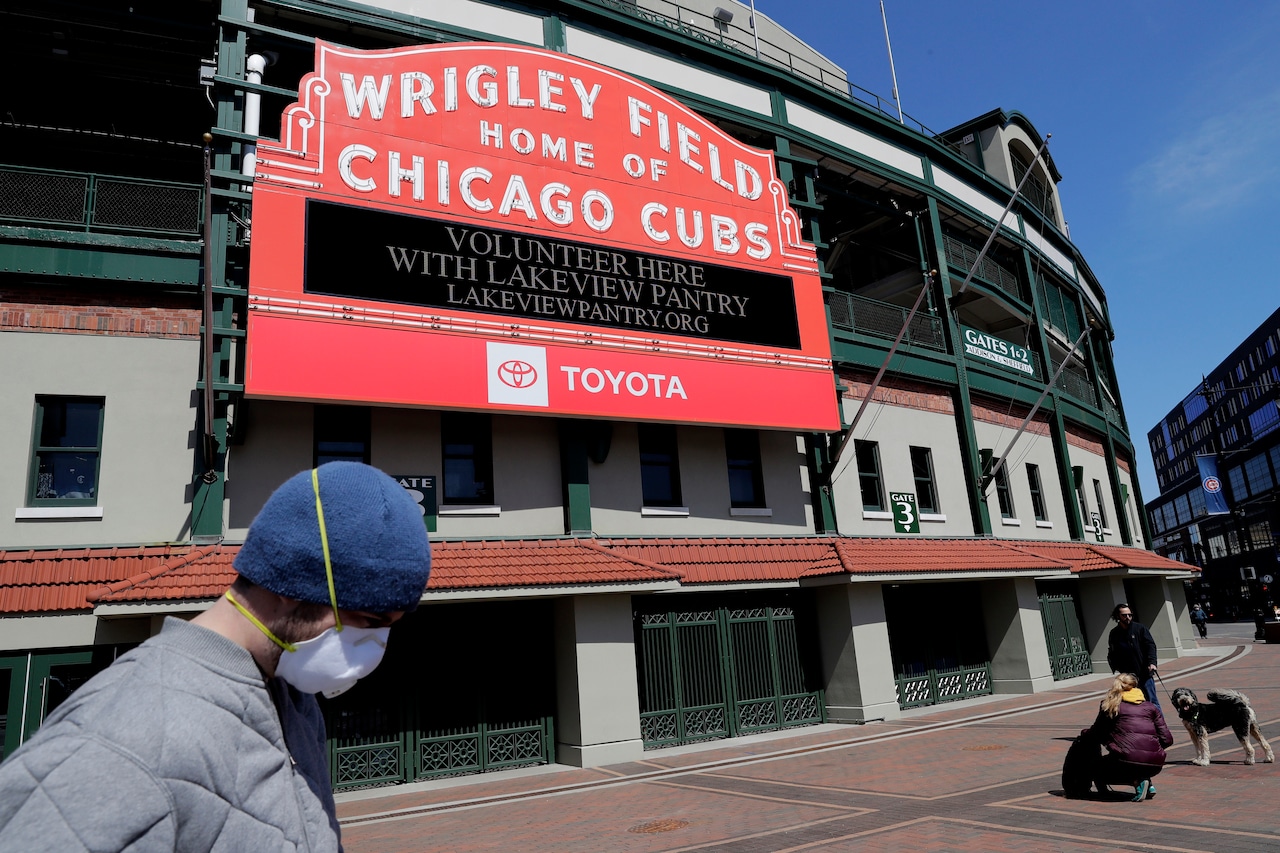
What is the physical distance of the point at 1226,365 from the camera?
269 ft

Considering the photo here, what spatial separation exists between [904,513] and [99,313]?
16.9 meters

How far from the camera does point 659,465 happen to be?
1692 cm

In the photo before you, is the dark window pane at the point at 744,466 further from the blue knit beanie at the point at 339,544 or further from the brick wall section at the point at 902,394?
the blue knit beanie at the point at 339,544

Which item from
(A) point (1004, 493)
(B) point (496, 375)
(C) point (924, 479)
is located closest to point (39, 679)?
(B) point (496, 375)

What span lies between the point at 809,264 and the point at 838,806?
12397mm

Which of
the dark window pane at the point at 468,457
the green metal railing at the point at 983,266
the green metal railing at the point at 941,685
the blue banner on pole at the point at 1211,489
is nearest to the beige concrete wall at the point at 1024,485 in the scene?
the green metal railing at the point at 941,685

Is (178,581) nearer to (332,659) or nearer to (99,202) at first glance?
(99,202)

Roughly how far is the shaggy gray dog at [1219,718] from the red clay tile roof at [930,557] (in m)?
6.53

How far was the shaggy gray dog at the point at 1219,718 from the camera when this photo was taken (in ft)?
31.9

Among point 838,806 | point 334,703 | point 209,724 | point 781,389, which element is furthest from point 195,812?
point 781,389

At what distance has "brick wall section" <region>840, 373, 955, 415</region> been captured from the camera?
19.8 m

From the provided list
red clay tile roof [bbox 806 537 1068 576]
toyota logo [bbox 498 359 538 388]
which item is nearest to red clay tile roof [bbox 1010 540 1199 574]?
red clay tile roof [bbox 806 537 1068 576]

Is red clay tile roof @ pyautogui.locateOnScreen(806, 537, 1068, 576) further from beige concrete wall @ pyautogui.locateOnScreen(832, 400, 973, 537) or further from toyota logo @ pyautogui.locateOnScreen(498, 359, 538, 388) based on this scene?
toyota logo @ pyautogui.locateOnScreen(498, 359, 538, 388)

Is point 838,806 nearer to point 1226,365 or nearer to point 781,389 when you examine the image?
point 781,389
